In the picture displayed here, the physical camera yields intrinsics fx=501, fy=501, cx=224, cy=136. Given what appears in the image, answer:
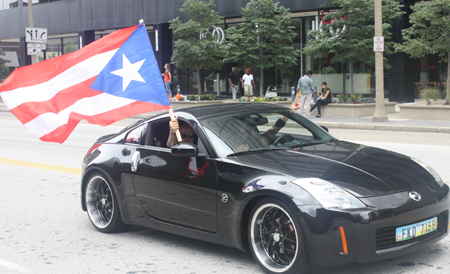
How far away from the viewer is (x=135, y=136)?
18.7ft

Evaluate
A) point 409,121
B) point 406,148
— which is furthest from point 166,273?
point 409,121

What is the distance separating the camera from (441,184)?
14.7 ft

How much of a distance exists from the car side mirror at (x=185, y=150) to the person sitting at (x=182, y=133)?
37 centimetres

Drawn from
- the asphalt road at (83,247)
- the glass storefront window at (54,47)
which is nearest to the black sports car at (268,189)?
the asphalt road at (83,247)

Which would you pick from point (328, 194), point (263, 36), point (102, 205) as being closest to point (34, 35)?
point (263, 36)

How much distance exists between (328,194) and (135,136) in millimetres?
2632

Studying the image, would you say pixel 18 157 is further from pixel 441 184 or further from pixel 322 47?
pixel 322 47

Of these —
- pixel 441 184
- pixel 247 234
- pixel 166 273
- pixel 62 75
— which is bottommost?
pixel 166 273

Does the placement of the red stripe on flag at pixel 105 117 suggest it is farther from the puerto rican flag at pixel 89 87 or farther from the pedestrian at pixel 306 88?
the pedestrian at pixel 306 88

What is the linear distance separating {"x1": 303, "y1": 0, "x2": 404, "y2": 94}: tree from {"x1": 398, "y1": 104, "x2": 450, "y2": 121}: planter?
286cm

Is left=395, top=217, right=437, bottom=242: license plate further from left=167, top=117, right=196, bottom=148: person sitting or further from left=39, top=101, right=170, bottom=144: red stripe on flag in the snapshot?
left=39, top=101, right=170, bottom=144: red stripe on flag

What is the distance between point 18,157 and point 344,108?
515 inches

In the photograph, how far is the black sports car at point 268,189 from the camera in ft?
12.5

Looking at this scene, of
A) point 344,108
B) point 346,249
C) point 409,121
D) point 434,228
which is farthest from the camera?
point 344,108
